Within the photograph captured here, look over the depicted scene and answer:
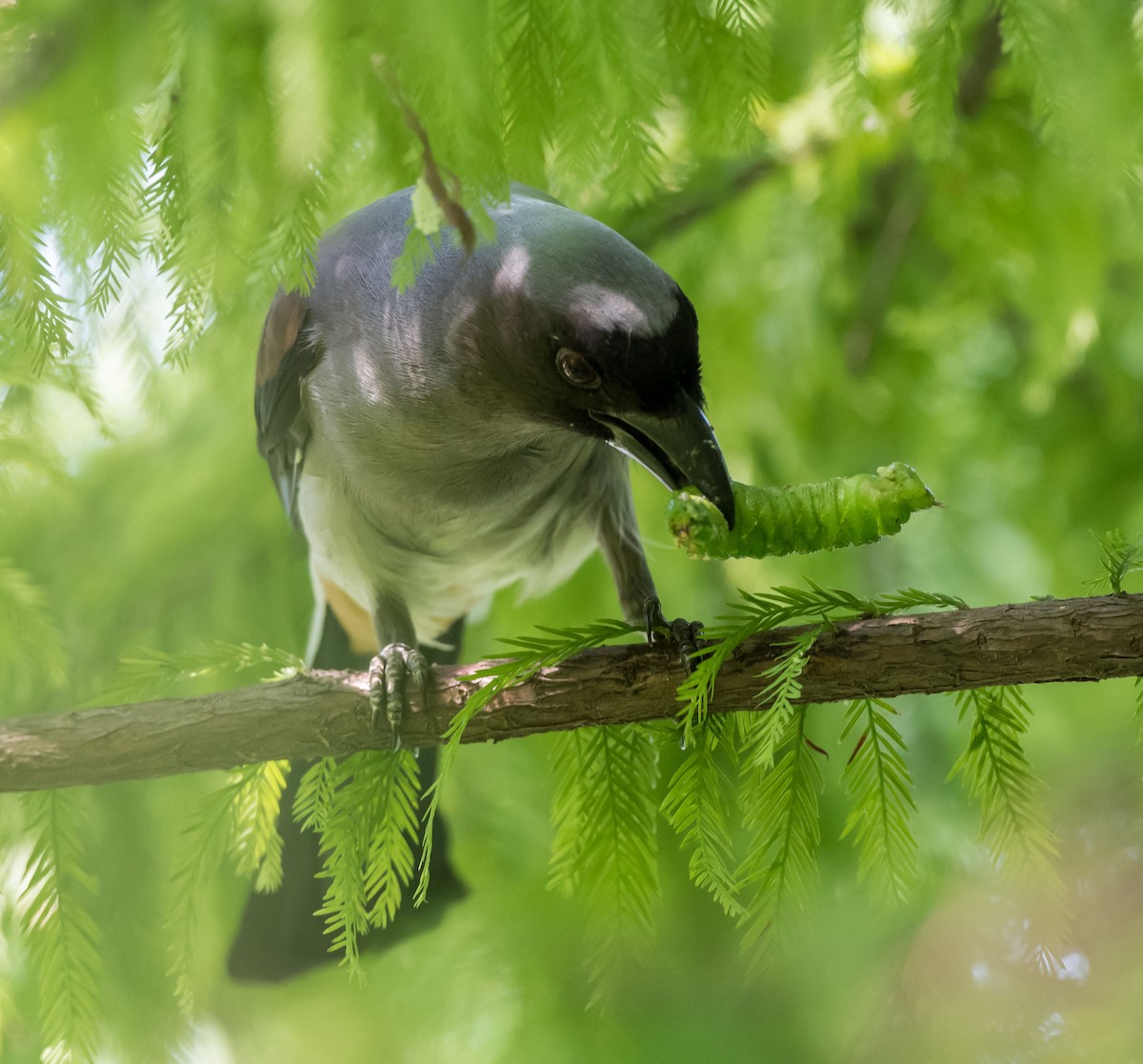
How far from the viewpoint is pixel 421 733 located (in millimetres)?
2383

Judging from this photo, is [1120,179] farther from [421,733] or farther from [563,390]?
[421,733]

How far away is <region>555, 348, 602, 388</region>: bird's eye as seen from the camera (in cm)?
239

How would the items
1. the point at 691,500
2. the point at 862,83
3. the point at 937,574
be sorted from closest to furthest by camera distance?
the point at 691,500 → the point at 862,83 → the point at 937,574

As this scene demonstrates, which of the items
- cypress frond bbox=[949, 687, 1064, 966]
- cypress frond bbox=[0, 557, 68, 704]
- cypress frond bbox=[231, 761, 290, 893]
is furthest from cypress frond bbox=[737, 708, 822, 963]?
cypress frond bbox=[0, 557, 68, 704]

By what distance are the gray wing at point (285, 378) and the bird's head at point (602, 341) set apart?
28.7 inches

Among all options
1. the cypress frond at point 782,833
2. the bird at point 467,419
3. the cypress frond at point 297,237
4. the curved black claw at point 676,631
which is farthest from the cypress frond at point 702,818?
the cypress frond at point 297,237

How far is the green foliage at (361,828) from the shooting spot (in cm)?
214

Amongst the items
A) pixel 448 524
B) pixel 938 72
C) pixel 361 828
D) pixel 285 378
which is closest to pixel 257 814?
pixel 361 828

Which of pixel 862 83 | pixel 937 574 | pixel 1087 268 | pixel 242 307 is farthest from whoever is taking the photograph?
pixel 937 574

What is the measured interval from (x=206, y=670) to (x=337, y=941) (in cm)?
66

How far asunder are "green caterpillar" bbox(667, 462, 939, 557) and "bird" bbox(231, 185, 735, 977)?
7 centimetres

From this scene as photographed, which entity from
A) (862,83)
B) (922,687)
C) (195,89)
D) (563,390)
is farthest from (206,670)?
(862,83)

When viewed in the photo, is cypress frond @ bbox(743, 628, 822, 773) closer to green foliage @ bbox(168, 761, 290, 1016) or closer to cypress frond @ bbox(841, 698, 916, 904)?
cypress frond @ bbox(841, 698, 916, 904)

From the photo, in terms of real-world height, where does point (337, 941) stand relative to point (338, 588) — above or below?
above
